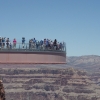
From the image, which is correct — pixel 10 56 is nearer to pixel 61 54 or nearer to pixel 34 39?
pixel 34 39

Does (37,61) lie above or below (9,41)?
below

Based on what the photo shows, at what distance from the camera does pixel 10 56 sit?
32.4 m

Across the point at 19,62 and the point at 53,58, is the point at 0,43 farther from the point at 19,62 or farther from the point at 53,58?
the point at 53,58

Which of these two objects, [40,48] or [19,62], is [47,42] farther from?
[19,62]

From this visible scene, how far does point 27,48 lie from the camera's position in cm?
3269

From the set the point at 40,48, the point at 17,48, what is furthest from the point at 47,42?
the point at 17,48

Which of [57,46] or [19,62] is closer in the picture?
[19,62]

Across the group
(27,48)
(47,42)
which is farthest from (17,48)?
(47,42)

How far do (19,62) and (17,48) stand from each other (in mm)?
1443

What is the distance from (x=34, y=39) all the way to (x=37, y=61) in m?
2.33

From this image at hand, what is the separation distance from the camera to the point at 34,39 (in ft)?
109

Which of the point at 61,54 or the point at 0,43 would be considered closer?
the point at 0,43

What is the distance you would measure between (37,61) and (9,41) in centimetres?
356

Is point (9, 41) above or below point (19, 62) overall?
above
